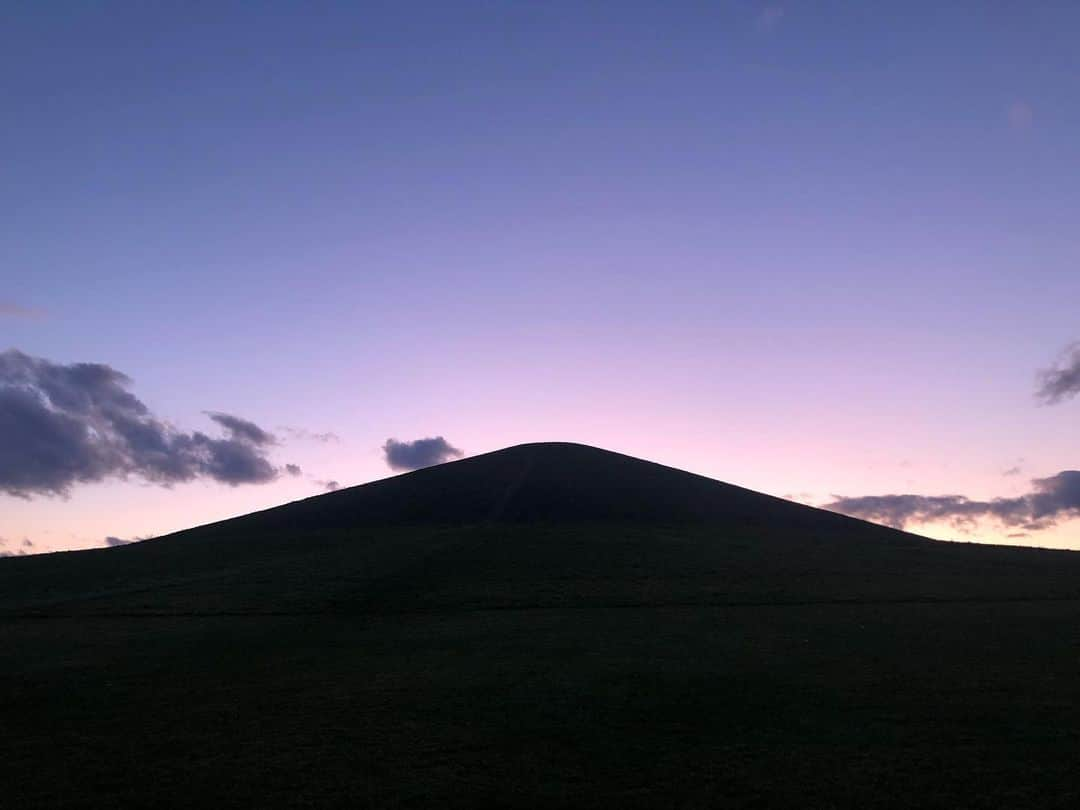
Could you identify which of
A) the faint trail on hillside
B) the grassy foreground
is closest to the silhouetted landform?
the grassy foreground

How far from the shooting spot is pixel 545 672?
1151 inches

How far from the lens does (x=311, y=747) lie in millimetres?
20953

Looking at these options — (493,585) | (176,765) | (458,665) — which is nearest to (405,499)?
(493,585)

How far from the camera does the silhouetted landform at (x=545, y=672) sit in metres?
18.4

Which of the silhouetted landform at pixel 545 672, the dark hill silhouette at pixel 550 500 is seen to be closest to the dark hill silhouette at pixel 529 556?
the dark hill silhouette at pixel 550 500

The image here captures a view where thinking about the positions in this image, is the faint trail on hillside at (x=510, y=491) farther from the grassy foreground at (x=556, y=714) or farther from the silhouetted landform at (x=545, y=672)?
the grassy foreground at (x=556, y=714)

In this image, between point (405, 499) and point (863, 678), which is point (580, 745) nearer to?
point (863, 678)

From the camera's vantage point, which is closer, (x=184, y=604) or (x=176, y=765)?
(x=176, y=765)

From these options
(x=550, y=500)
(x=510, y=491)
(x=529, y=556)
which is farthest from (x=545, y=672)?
(x=510, y=491)

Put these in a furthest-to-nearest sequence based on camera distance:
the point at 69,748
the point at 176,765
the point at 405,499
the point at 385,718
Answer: the point at 405,499 → the point at 385,718 → the point at 69,748 → the point at 176,765

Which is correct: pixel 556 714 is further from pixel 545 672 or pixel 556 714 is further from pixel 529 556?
pixel 529 556

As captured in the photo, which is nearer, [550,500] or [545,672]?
[545,672]

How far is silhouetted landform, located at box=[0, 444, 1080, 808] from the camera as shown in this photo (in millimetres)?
18438

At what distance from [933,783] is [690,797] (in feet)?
15.9
